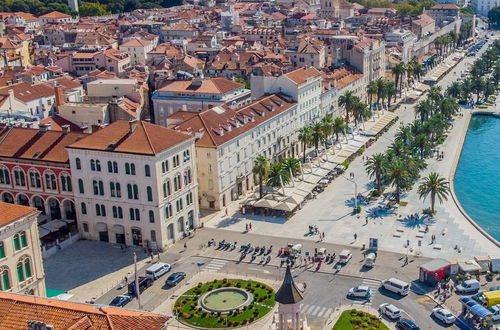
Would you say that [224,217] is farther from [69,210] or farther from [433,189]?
[433,189]

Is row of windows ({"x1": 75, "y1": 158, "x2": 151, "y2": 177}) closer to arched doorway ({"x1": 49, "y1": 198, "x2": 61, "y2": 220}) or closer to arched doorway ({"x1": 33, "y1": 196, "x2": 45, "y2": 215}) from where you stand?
arched doorway ({"x1": 49, "y1": 198, "x2": 61, "y2": 220})

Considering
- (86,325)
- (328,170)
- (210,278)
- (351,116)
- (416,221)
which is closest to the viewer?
(86,325)

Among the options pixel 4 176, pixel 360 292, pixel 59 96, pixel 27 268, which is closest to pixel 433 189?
pixel 360 292

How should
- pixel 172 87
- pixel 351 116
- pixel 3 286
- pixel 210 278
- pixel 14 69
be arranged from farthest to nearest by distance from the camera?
pixel 14 69
pixel 351 116
pixel 172 87
pixel 210 278
pixel 3 286

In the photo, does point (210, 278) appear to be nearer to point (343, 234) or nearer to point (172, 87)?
point (343, 234)

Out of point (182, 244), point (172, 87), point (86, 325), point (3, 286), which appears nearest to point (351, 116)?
point (172, 87)

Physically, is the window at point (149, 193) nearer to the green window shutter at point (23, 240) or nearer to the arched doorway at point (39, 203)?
the arched doorway at point (39, 203)

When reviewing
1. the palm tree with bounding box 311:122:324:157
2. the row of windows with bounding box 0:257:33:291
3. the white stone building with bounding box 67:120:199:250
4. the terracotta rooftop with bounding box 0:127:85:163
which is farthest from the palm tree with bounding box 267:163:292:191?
the row of windows with bounding box 0:257:33:291
